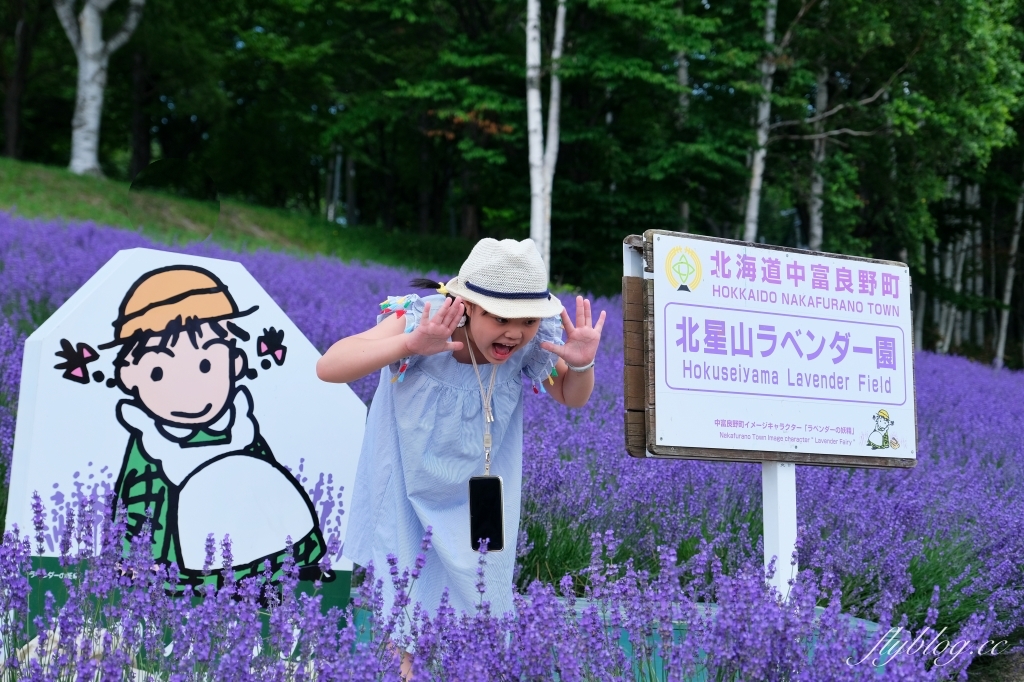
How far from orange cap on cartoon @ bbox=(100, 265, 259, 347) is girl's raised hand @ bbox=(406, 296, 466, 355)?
1194 millimetres

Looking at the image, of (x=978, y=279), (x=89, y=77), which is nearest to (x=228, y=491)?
(x=89, y=77)

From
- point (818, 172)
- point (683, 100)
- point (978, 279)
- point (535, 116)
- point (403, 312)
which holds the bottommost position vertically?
point (403, 312)

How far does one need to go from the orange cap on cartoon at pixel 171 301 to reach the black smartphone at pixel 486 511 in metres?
1.30

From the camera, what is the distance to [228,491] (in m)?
2.96

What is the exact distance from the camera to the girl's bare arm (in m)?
A: 2.12

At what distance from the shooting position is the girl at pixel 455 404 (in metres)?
2.24

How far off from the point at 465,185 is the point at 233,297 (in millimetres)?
17621

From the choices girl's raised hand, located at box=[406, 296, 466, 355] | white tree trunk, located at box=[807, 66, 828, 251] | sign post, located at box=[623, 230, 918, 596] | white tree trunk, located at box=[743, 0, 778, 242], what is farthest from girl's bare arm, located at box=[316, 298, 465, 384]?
white tree trunk, located at box=[807, 66, 828, 251]

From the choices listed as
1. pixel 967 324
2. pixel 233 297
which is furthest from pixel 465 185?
pixel 233 297

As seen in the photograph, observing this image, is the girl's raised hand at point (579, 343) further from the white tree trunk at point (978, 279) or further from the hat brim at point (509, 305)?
the white tree trunk at point (978, 279)

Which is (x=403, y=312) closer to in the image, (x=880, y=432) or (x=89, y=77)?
(x=880, y=432)

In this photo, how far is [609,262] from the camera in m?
17.5

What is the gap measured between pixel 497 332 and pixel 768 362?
2.52 ft

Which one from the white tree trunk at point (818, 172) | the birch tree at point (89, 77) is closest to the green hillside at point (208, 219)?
the birch tree at point (89, 77)
